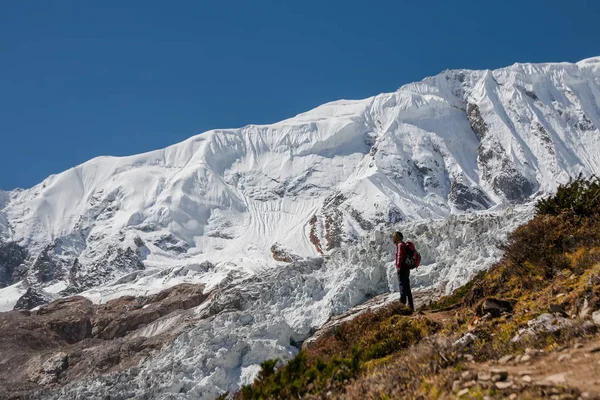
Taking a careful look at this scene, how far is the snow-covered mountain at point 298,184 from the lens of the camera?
112625 millimetres

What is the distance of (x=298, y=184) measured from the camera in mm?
142500

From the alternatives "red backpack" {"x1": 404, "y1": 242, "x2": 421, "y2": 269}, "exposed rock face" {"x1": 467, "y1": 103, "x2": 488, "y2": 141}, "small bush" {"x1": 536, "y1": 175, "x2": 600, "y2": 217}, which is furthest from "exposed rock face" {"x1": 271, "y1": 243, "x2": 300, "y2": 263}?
"red backpack" {"x1": 404, "y1": 242, "x2": 421, "y2": 269}

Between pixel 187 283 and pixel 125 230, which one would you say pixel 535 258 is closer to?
pixel 187 283

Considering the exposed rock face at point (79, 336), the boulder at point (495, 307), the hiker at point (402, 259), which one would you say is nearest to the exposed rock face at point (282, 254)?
the exposed rock face at point (79, 336)

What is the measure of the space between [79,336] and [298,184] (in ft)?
266

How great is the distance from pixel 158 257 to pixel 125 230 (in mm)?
14450

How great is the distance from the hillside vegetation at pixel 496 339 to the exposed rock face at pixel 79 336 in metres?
33.7

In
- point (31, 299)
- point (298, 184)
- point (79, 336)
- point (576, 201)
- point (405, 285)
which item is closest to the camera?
point (576, 201)

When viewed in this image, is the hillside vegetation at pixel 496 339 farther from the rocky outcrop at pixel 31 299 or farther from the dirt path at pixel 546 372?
the rocky outcrop at pixel 31 299

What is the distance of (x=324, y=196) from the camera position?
133625 mm

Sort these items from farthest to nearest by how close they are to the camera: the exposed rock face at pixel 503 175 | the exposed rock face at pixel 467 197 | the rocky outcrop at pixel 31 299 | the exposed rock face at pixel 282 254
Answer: the exposed rock face at pixel 503 175 → the exposed rock face at pixel 467 197 → the exposed rock face at pixel 282 254 → the rocky outcrop at pixel 31 299

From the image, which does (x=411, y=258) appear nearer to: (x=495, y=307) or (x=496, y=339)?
(x=495, y=307)

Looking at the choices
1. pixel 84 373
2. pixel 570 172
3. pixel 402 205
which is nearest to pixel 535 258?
pixel 84 373

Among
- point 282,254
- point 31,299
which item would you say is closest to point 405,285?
point 282,254
